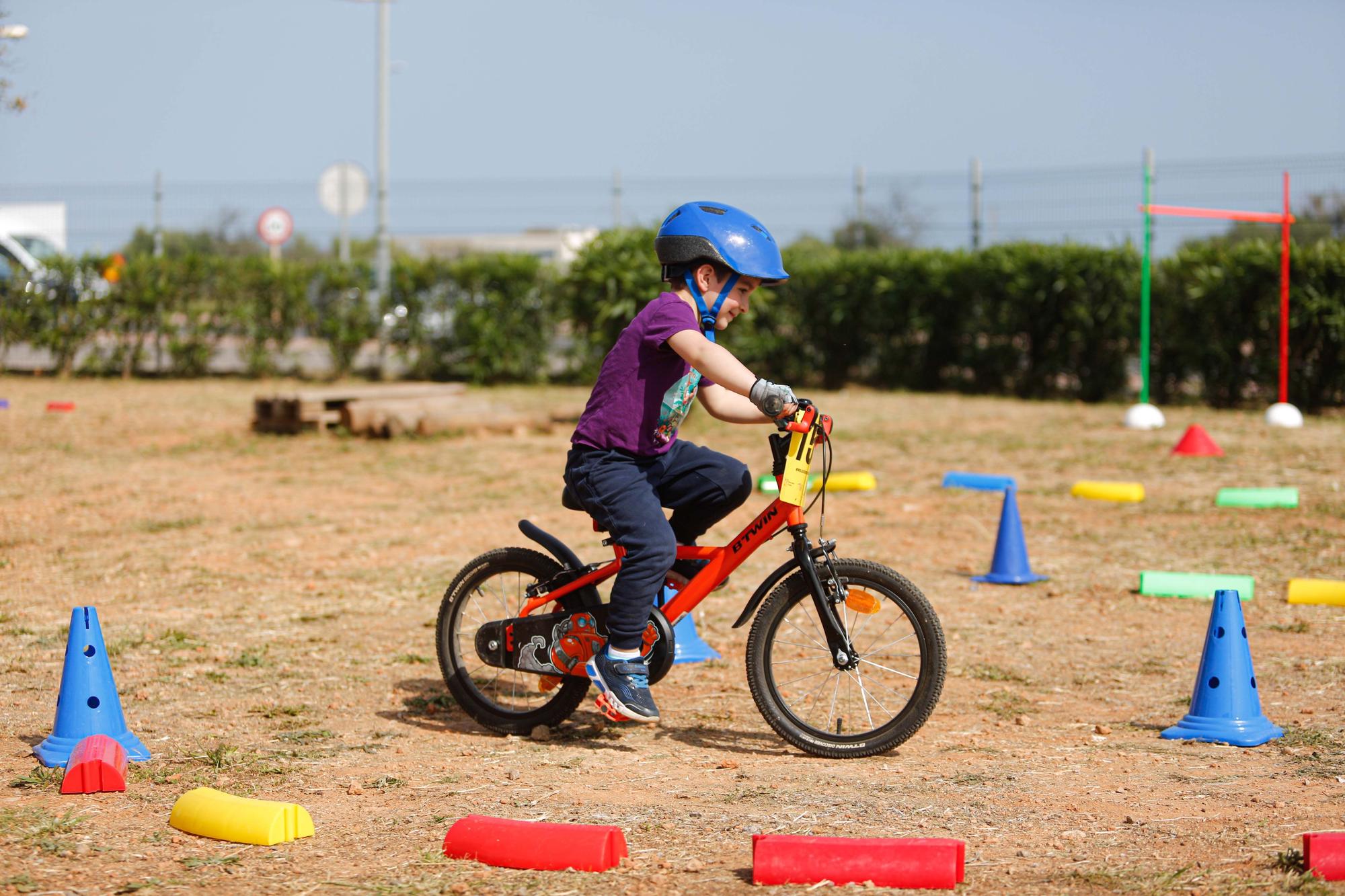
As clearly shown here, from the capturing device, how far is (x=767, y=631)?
4582 millimetres

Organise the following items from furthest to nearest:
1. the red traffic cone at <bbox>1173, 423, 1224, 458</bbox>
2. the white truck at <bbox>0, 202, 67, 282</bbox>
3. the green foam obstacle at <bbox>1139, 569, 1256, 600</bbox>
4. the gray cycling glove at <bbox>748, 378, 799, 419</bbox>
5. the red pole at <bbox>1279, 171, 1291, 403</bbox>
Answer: the white truck at <bbox>0, 202, 67, 282</bbox>
the red pole at <bbox>1279, 171, 1291, 403</bbox>
the red traffic cone at <bbox>1173, 423, 1224, 458</bbox>
the green foam obstacle at <bbox>1139, 569, 1256, 600</bbox>
the gray cycling glove at <bbox>748, 378, 799, 419</bbox>

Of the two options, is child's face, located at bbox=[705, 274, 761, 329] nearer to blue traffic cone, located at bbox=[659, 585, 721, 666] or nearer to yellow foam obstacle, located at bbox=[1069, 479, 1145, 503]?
blue traffic cone, located at bbox=[659, 585, 721, 666]

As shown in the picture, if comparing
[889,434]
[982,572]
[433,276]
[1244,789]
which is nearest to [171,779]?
A: [1244,789]

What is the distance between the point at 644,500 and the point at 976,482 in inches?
231

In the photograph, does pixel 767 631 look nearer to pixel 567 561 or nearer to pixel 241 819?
pixel 567 561

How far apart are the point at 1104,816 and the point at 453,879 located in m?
1.80

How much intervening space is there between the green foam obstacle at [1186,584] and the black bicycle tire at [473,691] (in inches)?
132

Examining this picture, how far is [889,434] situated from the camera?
13.2 m

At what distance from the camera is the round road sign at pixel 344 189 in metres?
21.3

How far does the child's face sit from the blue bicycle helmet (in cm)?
1

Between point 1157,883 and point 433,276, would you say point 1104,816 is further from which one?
point 433,276

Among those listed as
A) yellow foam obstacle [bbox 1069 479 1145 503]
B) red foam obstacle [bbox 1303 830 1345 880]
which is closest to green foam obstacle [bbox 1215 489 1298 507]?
yellow foam obstacle [bbox 1069 479 1145 503]

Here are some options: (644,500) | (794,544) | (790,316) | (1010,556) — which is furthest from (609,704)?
(790,316)

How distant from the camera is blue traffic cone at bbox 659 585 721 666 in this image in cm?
580
